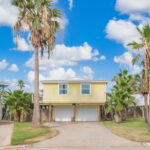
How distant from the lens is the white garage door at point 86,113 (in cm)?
3306

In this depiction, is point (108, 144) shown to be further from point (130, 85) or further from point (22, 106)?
point (22, 106)

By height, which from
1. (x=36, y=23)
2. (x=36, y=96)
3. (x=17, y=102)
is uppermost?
(x=36, y=23)

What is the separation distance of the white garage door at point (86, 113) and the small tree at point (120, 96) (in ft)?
14.1

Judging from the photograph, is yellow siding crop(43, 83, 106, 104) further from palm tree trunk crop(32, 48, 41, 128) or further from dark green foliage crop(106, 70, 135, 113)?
palm tree trunk crop(32, 48, 41, 128)

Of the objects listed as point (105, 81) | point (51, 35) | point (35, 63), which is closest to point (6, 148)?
point (35, 63)

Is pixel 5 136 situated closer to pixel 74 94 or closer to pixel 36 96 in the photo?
pixel 36 96

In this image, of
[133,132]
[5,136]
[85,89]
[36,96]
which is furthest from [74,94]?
[5,136]

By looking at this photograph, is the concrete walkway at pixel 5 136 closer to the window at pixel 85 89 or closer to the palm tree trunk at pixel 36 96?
the palm tree trunk at pixel 36 96

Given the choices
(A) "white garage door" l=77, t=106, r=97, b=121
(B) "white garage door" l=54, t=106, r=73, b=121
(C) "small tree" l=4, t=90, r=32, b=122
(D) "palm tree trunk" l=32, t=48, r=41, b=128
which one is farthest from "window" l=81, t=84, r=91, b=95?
(D) "palm tree trunk" l=32, t=48, r=41, b=128

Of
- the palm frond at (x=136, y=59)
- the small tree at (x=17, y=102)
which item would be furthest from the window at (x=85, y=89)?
the palm frond at (x=136, y=59)

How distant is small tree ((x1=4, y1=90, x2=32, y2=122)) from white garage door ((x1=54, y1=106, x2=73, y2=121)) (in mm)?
4112

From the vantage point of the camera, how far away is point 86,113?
3316 cm

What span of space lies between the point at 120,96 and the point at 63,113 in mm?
8498

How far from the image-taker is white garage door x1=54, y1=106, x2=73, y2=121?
33.3 meters
